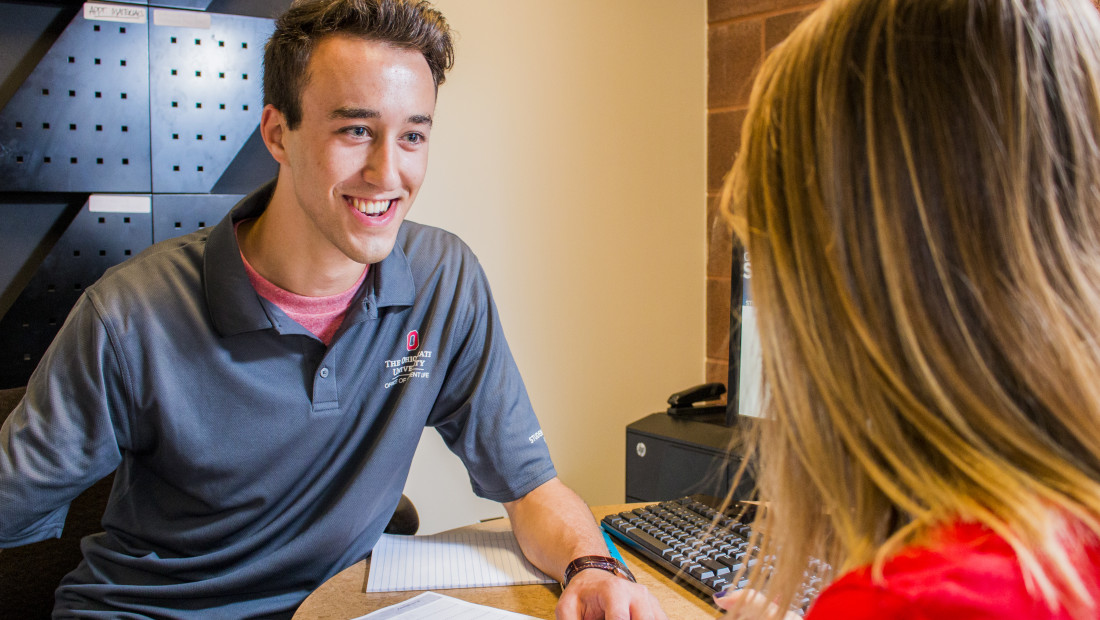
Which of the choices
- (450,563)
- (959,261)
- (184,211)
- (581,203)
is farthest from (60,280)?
(959,261)

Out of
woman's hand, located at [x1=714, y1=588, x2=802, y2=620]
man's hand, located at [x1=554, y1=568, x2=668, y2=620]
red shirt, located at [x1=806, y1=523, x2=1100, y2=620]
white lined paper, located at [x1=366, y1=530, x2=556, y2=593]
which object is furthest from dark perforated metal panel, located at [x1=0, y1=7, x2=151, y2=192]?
red shirt, located at [x1=806, y1=523, x2=1100, y2=620]

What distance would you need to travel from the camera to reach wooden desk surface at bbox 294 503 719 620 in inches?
36.7

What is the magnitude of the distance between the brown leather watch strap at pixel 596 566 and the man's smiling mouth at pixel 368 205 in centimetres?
66

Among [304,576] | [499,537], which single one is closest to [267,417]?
[304,576]

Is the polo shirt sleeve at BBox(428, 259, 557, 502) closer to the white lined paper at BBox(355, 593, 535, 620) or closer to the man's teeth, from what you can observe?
the man's teeth

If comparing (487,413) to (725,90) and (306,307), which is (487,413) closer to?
(306,307)

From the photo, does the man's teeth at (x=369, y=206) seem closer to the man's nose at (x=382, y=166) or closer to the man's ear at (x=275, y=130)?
the man's nose at (x=382, y=166)

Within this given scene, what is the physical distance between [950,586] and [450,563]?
76 centimetres

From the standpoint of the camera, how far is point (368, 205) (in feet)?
4.40

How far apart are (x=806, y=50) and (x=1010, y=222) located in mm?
173

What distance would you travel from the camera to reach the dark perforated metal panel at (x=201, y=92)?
1630mm

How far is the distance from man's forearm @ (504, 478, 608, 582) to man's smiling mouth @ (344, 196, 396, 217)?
524 millimetres

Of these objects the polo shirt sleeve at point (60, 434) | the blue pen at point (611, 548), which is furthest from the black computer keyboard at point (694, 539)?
the polo shirt sleeve at point (60, 434)

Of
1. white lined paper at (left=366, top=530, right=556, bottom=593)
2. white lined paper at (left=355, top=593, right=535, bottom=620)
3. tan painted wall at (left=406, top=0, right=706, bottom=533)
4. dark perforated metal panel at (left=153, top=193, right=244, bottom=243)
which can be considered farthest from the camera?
tan painted wall at (left=406, top=0, right=706, bottom=533)
